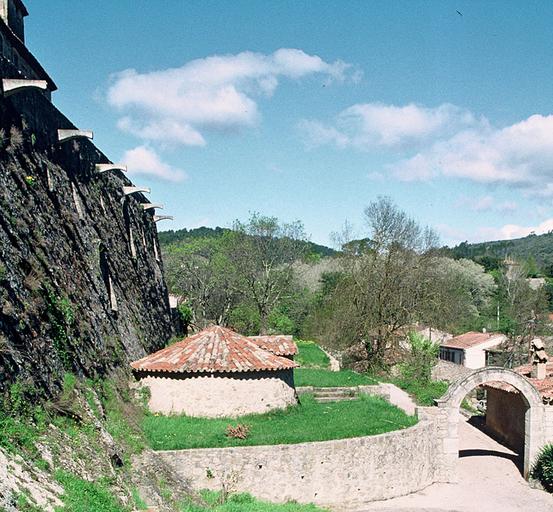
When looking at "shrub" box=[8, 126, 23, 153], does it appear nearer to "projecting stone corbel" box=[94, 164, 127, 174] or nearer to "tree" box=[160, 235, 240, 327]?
Answer: "projecting stone corbel" box=[94, 164, 127, 174]

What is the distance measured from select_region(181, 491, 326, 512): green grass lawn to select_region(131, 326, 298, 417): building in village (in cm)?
424

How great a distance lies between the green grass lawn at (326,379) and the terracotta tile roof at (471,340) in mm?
22474

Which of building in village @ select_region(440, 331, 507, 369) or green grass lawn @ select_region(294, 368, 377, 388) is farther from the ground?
green grass lawn @ select_region(294, 368, 377, 388)

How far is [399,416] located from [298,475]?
6.89 meters

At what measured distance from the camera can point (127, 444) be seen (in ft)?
49.5

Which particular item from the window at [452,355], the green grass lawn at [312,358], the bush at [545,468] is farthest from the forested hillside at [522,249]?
the bush at [545,468]

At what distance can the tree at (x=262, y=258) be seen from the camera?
5578 centimetres

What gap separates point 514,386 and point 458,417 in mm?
2584

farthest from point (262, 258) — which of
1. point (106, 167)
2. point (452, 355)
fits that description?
point (106, 167)

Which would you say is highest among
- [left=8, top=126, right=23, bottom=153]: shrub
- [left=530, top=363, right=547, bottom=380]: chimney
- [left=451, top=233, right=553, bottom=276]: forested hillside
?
[left=451, top=233, right=553, bottom=276]: forested hillside

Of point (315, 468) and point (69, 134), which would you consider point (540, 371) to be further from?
point (69, 134)

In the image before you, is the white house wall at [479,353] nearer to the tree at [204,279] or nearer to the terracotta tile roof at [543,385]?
the tree at [204,279]

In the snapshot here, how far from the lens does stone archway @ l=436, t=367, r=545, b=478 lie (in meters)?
22.6

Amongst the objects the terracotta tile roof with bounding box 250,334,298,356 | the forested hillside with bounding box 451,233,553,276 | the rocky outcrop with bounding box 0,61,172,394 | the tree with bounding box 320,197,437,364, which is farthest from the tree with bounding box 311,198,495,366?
the forested hillside with bounding box 451,233,553,276
